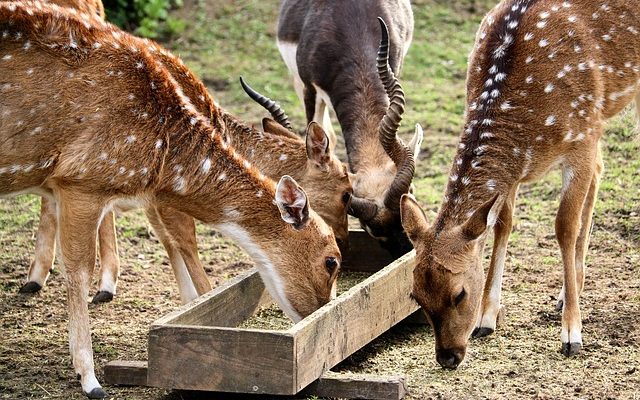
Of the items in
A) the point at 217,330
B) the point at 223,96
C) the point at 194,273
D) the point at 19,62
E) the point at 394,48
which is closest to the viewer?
the point at 217,330

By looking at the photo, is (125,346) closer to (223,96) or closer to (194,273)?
(194,273)

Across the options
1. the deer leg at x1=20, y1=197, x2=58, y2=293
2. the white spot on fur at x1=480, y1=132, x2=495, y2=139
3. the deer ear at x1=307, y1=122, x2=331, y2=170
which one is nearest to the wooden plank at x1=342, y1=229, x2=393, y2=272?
the deer ear at x1=307, y1=122, x2=331, y2=170

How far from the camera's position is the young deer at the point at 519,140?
7070 millimetres

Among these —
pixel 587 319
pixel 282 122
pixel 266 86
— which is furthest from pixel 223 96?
pixel 587 319

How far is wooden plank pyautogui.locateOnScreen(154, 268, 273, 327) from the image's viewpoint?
6.96 m

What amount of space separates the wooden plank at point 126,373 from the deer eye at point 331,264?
1.22 metres

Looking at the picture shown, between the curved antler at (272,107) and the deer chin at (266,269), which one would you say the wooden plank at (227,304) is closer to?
the deer chin at (266,269)

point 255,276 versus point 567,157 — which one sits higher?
point 567,157

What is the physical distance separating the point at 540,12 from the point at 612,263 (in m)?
2.25

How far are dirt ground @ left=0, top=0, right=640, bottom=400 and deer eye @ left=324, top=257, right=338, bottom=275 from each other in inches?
24.0

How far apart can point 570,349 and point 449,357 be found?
0.93 meters

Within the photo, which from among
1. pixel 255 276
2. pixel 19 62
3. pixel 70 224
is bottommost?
pixel 255 276

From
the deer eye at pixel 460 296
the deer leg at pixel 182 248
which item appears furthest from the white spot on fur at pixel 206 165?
the deer eye at pixel 460 296

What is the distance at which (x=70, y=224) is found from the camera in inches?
280
